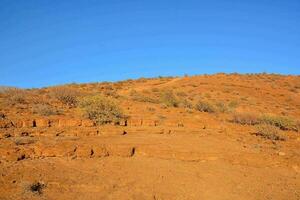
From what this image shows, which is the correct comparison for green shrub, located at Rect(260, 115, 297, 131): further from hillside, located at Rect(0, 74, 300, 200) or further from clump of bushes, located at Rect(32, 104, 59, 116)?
clump of bushes, located at Rect(32, 104, 59, 116)

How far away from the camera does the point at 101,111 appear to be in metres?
14.3

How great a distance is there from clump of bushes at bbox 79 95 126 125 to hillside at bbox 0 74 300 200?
40 mm

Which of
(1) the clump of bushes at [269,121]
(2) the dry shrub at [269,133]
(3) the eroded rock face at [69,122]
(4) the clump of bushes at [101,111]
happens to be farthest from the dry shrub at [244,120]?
(3) the eroded rock face at [69,122]

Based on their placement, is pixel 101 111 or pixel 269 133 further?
pixel 269 133

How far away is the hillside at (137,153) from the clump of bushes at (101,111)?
4 cm

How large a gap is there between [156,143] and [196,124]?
3580mm

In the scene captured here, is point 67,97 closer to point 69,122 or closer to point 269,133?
point 69,122

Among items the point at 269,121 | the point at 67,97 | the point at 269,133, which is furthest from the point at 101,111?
the point at 269,121

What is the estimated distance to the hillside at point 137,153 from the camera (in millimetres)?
9148

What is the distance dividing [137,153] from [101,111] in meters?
3.55

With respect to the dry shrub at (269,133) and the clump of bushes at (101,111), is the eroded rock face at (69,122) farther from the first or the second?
the dry shrub at (269,133)

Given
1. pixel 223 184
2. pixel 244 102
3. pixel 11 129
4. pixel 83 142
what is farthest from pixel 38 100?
pixel 244 102

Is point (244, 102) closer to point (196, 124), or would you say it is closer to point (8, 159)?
point (196, 124)

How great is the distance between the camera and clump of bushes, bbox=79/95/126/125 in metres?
14.0
